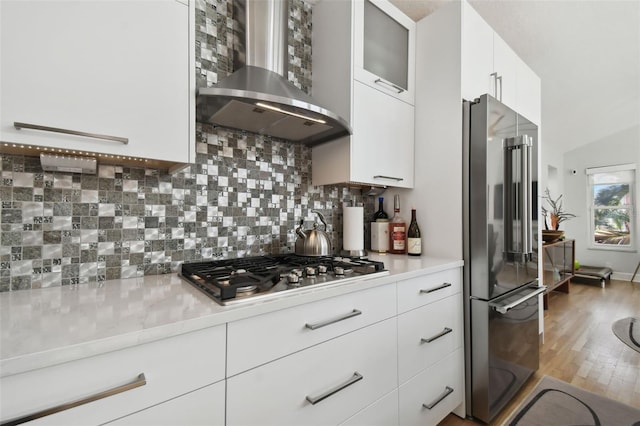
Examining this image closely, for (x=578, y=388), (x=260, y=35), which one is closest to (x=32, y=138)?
(x=260, y=35)

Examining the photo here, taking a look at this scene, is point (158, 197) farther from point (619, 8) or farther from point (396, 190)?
point (619, 8)

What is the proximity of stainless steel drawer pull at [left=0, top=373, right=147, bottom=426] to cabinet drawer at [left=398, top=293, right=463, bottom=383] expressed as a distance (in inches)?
39.5

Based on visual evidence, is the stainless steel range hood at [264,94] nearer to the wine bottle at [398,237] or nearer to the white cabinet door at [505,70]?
the wine bottle at [398,237]

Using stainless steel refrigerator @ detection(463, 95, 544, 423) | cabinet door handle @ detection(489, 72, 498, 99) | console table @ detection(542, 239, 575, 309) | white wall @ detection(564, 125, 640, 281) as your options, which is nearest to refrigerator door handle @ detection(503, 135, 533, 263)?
stainless steel refrigerator @ detection(463, 95, 544, 423)

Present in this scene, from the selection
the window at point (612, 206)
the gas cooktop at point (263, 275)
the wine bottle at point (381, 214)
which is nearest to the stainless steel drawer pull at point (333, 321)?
the gas cooktop at point (263, 275)

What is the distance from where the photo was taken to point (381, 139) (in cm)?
176

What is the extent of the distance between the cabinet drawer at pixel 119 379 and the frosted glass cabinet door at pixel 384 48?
1500mm

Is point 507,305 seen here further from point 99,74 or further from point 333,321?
point 99,74

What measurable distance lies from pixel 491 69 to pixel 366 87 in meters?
1.00

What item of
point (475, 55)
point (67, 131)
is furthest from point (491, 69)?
point (67, 131)

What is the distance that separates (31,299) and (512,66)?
305 cm

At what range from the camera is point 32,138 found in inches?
Result: 32.2

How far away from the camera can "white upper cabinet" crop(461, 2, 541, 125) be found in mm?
1781

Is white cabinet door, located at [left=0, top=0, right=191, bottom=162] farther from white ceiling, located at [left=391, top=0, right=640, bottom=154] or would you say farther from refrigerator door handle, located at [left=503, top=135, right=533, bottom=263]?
white ceiling, located at [left=391, top=0, right=640, bottom=154]
